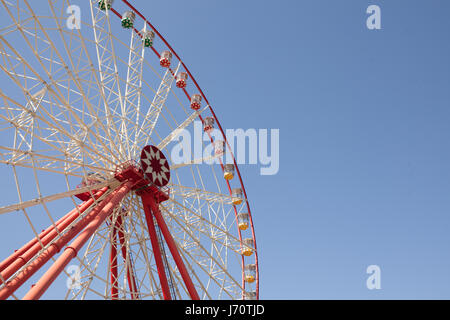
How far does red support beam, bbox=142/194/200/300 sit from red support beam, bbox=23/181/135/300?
107cm

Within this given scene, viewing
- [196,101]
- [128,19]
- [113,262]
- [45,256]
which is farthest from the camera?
[196,101]

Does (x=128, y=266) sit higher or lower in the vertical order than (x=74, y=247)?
lower

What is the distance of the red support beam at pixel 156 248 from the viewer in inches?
602

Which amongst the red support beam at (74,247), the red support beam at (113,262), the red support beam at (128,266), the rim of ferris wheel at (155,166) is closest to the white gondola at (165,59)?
the rim of ferris wheel at (155,166)

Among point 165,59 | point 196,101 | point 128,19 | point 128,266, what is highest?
point 128,19

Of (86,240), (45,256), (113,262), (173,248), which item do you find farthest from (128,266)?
(45,256)

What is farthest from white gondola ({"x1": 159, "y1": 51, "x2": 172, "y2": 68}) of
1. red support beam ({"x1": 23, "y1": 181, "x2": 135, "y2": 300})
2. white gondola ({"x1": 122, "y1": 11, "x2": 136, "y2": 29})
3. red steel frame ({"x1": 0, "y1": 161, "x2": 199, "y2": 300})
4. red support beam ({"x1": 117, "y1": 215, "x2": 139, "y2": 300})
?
red support beam ({"x1": 117, "y1": 215, "x2": 139, "y2": 300})

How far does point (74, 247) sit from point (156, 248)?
4237mm

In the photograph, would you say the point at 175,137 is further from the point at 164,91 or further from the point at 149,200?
the point at 149,200

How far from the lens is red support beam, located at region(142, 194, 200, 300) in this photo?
15.7 meters

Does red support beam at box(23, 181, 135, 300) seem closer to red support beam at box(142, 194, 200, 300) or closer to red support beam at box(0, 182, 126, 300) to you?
red support beam at box(0, 182, 126, 300)

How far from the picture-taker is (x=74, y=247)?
12.2 metres

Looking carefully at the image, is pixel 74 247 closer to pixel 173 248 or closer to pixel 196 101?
pixel 173 248
